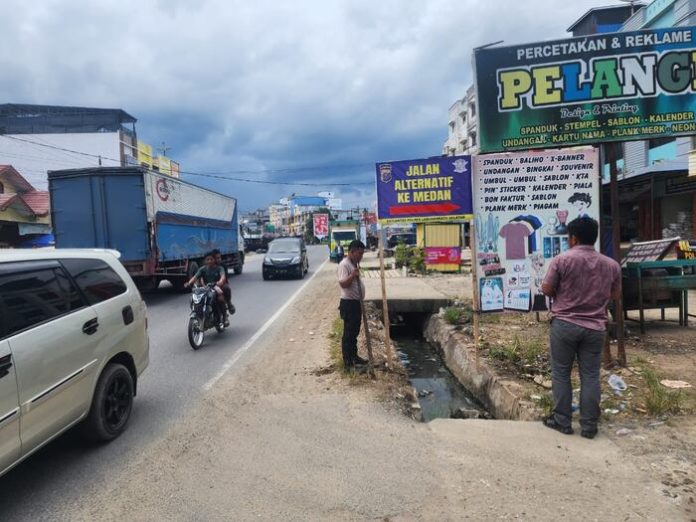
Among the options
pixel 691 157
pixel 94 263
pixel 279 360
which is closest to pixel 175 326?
pixel 279 360

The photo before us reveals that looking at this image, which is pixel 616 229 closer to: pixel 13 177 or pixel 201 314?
pixel 201 314

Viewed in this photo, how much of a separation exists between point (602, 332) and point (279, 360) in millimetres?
4281

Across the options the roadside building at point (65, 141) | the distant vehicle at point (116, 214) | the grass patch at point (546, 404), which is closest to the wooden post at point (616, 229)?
the grass patch at point (546, 404)

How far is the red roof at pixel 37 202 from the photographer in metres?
27.2

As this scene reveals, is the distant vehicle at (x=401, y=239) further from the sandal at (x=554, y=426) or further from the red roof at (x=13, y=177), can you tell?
the sandal at (x=554, y=426)

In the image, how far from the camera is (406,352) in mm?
9586

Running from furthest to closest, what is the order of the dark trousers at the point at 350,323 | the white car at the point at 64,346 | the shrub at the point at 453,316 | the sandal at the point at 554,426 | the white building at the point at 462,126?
the white building at the point at 462,126 → the shrub at the point at 453,316 → the dark trousers at the point at 350,323 → the sandal at the point at 554,426 → the white car at the point at 64,346

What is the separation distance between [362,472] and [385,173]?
3490 millimetres

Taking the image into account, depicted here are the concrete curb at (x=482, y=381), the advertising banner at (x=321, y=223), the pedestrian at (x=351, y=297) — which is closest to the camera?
the concrete curb at (x=482, y=381)

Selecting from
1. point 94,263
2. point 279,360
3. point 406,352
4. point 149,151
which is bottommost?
point 406,352

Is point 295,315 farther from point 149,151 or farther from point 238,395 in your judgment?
point 149,151

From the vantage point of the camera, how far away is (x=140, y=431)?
435 centimetres

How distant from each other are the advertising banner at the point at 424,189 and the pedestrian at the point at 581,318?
180 cm

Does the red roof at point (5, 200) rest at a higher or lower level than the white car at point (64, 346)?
higher
